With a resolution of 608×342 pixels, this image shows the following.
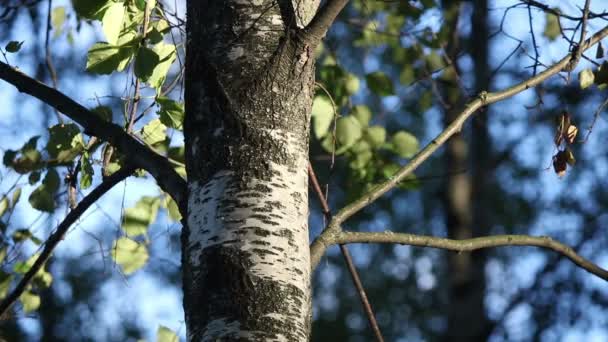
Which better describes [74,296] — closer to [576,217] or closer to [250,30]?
[576,217]

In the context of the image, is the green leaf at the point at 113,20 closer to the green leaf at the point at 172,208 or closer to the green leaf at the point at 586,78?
the green leaf at the point at 172,208

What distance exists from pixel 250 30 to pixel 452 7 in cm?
308

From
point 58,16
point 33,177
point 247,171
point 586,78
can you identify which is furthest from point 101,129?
point 58,16

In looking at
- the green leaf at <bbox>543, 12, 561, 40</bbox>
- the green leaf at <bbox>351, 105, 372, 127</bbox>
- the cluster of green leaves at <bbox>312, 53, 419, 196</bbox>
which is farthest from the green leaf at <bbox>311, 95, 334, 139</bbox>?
the green leaf at <bbox>543, 12, 561, 40</bbox>

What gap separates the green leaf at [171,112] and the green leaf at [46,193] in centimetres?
48

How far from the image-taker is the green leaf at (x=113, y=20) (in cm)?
144

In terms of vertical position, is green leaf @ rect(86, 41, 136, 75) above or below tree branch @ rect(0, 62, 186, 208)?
above

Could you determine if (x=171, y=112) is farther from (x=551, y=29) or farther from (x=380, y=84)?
(x=551, y=29)

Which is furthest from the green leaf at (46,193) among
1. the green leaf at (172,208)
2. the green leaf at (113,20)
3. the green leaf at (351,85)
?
the green leaf at (351,85)

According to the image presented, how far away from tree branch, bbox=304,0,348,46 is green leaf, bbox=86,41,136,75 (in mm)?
421

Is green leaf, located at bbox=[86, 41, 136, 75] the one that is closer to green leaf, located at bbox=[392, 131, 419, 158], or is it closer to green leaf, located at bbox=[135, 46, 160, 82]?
green leaf, located at bbox=[135, 46, 160, 82]

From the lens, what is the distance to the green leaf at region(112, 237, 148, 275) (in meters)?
2.01

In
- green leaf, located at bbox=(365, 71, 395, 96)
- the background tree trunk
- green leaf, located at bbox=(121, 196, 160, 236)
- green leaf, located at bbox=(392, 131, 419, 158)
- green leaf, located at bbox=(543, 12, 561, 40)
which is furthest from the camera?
the background tree trunk

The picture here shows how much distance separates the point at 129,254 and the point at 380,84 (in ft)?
3.23
